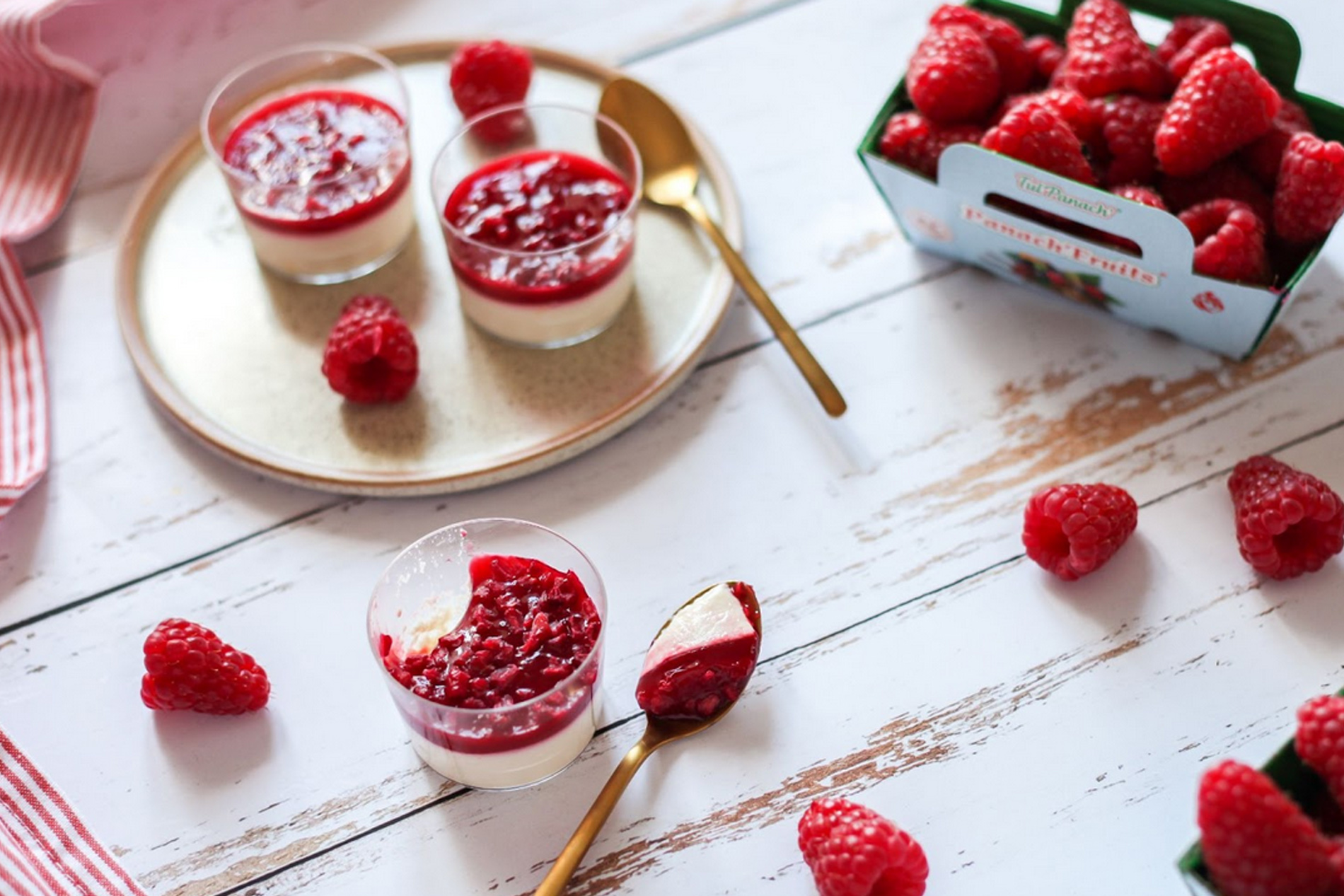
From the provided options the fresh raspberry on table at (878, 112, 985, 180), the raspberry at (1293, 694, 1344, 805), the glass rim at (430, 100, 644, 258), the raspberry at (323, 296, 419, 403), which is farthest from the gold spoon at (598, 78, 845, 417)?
the raspberry at (1293, 694, 1344, 805)

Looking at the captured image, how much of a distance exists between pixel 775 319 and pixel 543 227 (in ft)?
1.00

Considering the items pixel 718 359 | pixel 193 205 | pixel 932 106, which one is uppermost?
pixel 932 106

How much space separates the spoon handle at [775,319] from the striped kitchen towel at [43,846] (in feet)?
2.88

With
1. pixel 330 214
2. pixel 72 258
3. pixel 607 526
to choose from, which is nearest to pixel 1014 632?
pixel 607 526

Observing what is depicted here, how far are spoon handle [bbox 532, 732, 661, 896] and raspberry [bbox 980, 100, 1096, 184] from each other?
30.2 inches

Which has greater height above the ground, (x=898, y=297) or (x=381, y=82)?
(x=381, y=82)

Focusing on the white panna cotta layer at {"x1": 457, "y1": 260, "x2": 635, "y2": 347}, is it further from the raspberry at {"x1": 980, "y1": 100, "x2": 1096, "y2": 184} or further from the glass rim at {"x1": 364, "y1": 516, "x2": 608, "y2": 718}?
the raspberry at {"x1": 980, "y1": 100, "x2": 1096, "y2": 184}

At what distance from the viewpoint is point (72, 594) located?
139cm

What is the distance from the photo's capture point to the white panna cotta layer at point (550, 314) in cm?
153

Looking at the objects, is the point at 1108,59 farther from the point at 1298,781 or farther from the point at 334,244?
the point at 334,244

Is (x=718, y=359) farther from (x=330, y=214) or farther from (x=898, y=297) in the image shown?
(x=330, y=214)

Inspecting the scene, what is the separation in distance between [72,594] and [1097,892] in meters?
1.09

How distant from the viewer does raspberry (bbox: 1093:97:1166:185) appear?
1.49 m

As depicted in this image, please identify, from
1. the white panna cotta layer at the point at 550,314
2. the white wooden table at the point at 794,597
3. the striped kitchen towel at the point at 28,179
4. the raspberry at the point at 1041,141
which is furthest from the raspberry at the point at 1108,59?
the striped kitchen towel at the point at 28,179
